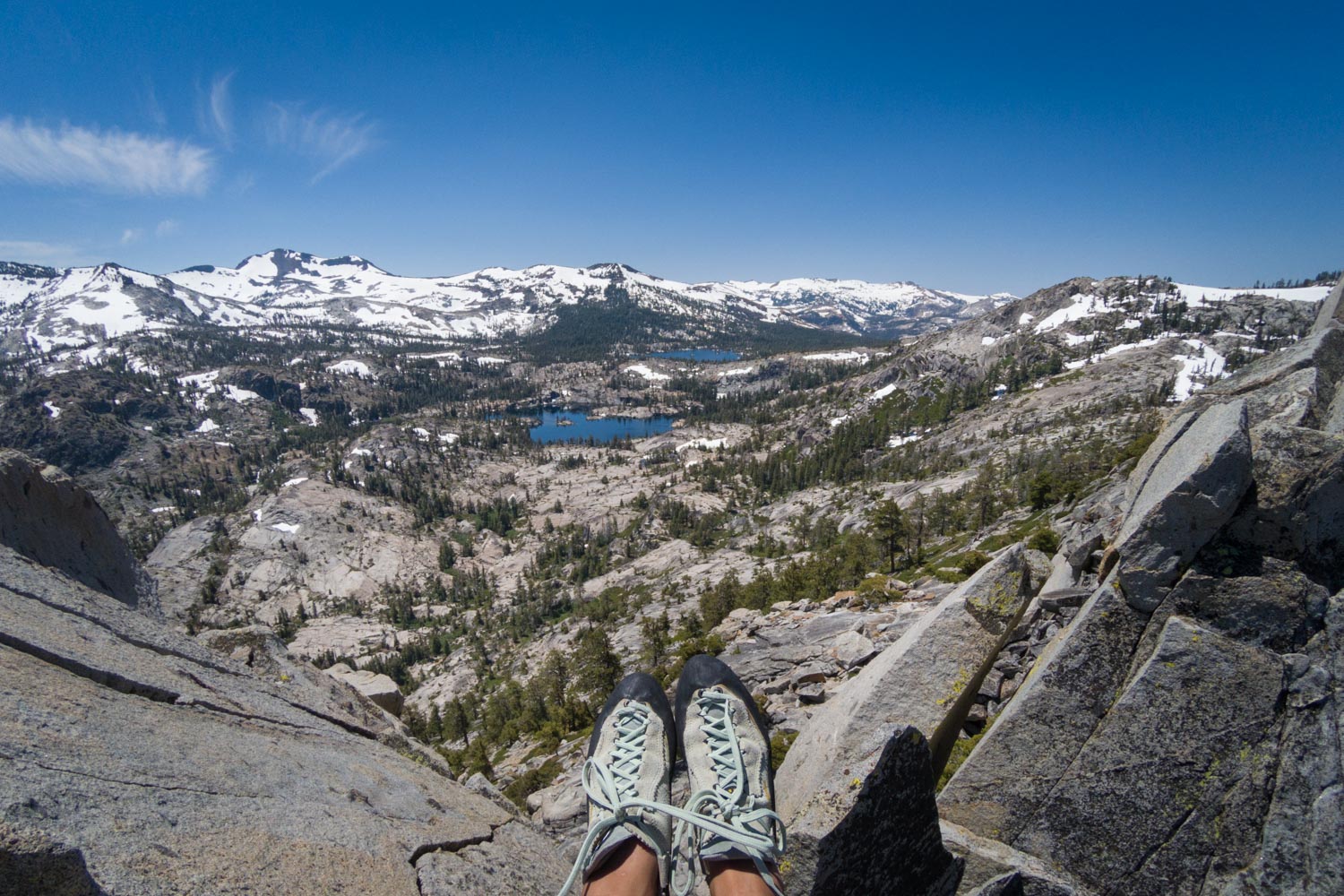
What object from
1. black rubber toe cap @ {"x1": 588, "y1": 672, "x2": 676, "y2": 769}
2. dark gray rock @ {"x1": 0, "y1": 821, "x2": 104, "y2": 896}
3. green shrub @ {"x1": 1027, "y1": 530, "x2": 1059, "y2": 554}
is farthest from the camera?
green shrub @ {"x1": 1027, "y1": 530, "x2": 1059, "y2": 554}

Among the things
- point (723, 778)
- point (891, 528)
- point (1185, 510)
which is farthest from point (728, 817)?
point (891, 528)

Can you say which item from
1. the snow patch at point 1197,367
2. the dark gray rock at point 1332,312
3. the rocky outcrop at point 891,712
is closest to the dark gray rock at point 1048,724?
the rocky outcrop at point 891,712

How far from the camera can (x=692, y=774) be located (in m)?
6.66

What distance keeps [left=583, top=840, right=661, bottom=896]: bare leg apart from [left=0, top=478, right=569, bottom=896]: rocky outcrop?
86 cm

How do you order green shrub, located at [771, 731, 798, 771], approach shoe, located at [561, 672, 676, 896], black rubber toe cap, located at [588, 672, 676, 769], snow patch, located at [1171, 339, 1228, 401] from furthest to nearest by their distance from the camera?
snow patch, located at [1171, 339, 1228, 401], green shrub, located at [771, 731, 798, 771], black rubber toe cap, located at [588, 672, 676, 769], approach shoe, located at [561, 672, 676, 896]

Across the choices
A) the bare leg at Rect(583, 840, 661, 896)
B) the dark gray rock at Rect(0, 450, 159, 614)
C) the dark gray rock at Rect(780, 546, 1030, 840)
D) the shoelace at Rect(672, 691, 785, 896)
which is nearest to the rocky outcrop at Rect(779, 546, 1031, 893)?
the dark gray rock at Rect(780, 546, 1030, 840)

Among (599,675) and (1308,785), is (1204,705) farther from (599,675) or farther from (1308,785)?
(599,675)

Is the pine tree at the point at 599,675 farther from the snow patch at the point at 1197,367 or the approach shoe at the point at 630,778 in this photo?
the snow patch at the point at 1197,367

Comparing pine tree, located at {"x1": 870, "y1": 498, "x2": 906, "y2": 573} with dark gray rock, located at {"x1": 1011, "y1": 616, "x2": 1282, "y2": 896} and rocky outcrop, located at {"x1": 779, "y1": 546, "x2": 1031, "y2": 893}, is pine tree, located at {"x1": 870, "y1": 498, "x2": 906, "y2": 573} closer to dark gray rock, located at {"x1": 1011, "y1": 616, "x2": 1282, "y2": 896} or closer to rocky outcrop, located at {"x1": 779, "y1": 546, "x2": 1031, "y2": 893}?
rocky outcrop, located at {"x1": 779, "y1": 546, "x2": 1031, "y2": 893}

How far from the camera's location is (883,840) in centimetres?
501

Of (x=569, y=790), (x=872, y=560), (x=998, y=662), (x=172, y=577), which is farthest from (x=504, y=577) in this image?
(x=998, y=662)

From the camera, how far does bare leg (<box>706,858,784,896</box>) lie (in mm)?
4879

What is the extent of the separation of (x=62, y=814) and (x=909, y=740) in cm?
614

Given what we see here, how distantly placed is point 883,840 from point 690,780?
2.46 metres
